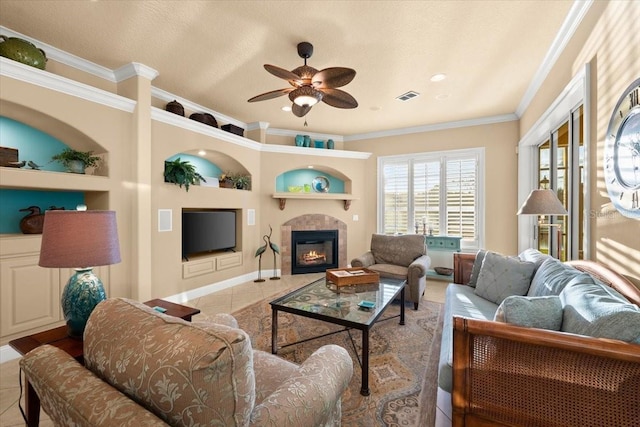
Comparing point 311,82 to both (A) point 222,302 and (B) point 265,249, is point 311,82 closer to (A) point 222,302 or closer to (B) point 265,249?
(A) point 222,302

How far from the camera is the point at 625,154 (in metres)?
1.61

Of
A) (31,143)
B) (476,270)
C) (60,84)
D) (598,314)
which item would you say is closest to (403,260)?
(476,270)

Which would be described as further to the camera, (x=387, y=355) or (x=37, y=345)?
(x=387, y=355)

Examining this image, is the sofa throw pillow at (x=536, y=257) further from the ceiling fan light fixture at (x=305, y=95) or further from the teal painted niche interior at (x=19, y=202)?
the teal painted niche interior at (x=19, y=202)

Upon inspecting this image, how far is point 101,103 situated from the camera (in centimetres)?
304

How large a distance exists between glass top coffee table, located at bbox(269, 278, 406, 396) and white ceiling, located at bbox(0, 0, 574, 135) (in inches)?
95.7

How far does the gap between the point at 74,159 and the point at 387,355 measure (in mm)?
3621

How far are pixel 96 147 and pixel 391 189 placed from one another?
4765 millimetres

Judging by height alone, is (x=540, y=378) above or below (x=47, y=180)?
below

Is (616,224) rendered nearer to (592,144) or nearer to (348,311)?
(592,144)

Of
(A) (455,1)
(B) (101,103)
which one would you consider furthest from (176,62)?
(A) (455,1)

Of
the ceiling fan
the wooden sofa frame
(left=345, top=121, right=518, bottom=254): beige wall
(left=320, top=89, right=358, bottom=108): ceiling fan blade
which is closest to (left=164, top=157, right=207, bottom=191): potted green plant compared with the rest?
the ceiling fan

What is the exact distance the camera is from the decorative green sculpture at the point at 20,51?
8.10 ft

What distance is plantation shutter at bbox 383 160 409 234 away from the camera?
5.66 m
